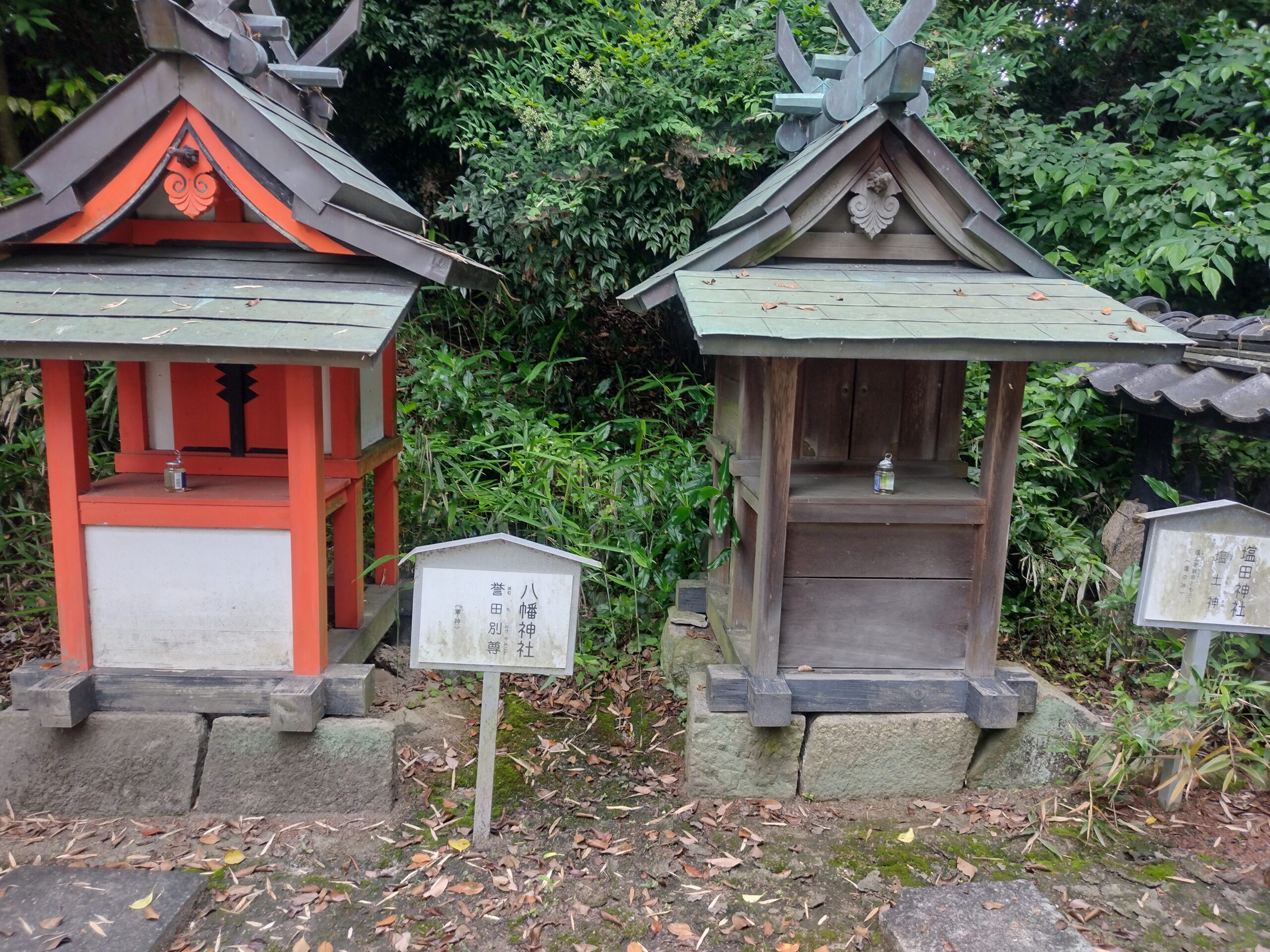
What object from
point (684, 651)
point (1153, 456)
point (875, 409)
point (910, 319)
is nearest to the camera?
point (910, 319)

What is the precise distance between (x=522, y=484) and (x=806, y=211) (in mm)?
2647

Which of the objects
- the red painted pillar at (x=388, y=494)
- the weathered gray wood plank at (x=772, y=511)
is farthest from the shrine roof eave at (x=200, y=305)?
the weathered gray wood plank at (x=772, y=511)

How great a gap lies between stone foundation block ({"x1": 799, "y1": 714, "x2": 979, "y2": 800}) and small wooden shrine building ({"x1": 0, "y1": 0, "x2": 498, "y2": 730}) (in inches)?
83.0

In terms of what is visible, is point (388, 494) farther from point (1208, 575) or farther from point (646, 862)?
point (1208, 575)

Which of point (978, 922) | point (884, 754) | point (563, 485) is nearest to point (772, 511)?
point (884, 754)

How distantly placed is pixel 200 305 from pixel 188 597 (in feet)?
4.23

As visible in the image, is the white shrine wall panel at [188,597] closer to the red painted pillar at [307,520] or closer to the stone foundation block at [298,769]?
the red painted pillar at [307,520]

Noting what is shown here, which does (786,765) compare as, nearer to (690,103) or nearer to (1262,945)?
(1262,945)

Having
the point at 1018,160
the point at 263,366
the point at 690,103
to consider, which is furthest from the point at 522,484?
the point at 1018,160

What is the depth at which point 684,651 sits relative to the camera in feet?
14.1

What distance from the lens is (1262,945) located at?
8.91 feet

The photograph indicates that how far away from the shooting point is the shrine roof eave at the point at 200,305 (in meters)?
2.81

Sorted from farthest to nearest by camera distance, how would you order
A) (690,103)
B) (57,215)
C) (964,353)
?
1. (690,103)
2. (57,215)
3. (964,353)

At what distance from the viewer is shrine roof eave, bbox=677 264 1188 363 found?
285 centimetres
